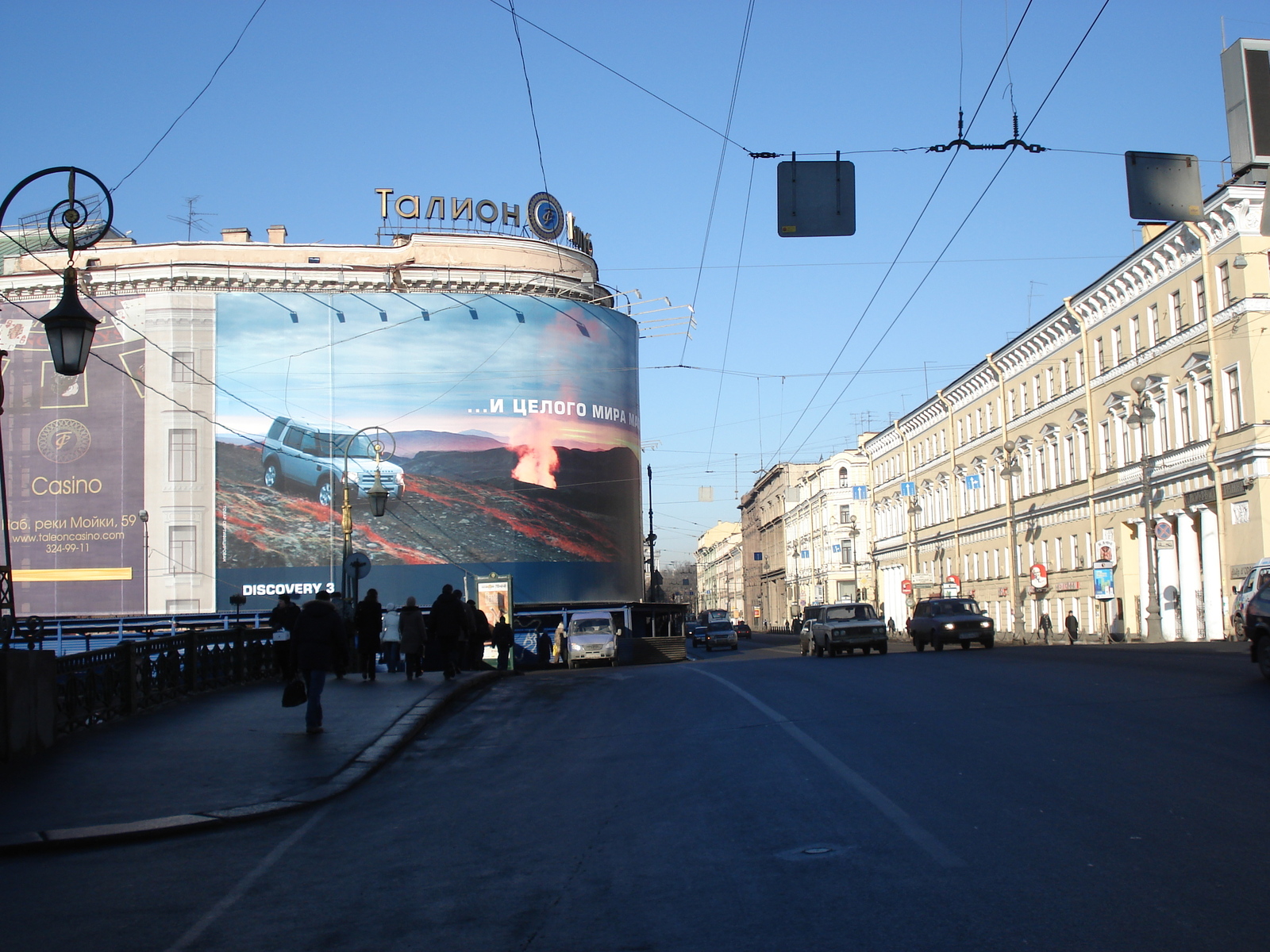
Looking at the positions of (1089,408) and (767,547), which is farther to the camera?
(767,547)

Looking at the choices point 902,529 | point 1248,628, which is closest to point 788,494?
point 902,529

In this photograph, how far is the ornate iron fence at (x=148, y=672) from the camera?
47.0 ft

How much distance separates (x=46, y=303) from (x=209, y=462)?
1197 cm

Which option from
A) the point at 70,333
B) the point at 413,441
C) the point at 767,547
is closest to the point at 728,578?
the point at 767,547

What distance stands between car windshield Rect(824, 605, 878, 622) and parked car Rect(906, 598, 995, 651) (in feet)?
6.76

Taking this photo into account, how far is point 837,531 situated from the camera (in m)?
98.6

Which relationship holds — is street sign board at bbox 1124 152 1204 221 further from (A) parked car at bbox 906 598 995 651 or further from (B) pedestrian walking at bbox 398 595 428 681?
(A) parked car at bbox 906 598 995 651

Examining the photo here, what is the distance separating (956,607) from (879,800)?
30689 mm

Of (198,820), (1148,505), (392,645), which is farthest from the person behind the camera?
(1148,505)

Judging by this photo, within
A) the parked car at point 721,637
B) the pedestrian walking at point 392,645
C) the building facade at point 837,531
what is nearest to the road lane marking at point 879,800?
the pedestrian walking at point 392,645

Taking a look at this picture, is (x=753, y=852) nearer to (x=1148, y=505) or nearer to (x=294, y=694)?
(x=294, y=694)

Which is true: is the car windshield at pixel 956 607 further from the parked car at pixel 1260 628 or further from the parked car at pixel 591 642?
the parked car at pixel 1260 628

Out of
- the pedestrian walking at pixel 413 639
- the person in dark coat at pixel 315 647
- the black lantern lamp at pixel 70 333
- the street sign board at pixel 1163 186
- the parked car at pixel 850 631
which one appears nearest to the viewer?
the black lantern lamp at pixel 70 333

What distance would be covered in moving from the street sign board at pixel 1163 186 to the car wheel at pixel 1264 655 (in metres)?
6.16
